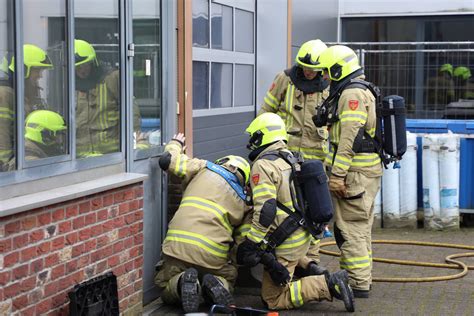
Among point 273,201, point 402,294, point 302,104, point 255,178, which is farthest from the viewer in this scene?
point 302,104

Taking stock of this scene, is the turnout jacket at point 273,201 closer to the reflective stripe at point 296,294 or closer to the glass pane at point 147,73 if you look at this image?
the reflective stripe at point 296,294

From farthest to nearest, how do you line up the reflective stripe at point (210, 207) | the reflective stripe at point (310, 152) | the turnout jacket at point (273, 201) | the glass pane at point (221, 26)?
the glass pane at point (221, 26) < the reflective stripe at point (310, 152) < the reflective stripe at point (210, 207) < the turnout jacket at point (273, 201)

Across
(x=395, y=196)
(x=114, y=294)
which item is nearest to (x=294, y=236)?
(x=114, y=294)

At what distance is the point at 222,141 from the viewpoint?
941 centimetres

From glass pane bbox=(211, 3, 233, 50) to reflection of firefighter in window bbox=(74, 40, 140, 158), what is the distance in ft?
8.75

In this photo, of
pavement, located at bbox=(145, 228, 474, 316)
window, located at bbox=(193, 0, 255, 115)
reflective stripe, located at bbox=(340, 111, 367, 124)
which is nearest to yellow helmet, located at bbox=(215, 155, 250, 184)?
reflective stripe, located at bbox=(340, 111, 367, 124)

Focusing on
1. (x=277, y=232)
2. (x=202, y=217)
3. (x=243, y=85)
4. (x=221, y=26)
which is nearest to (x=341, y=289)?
(x=277, y=232)

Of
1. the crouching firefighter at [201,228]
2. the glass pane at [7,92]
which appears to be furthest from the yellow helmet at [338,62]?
the glass pane at [7,92]

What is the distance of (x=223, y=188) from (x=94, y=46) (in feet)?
5.22

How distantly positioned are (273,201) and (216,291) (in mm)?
766

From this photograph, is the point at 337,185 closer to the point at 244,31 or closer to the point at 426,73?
the point at 244,31

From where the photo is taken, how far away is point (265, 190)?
6.81m

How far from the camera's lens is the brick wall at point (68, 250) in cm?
505

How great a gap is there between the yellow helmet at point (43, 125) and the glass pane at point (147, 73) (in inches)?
47.9
